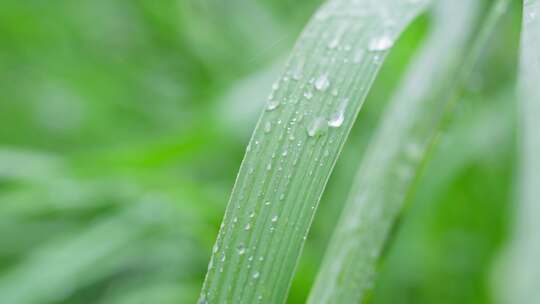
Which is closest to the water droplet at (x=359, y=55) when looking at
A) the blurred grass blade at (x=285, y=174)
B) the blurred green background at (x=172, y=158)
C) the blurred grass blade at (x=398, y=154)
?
the blurred grass blade at (x=285, y=174)

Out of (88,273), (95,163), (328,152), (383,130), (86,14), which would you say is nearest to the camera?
(328,152)

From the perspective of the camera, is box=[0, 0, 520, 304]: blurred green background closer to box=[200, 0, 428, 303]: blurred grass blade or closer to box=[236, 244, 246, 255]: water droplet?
box=[200, 0, 428, 303]: blurred grass blade

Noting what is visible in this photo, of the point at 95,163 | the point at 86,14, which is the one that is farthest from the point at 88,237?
the point at 86,14

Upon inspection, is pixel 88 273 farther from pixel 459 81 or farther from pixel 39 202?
pixel 459 81

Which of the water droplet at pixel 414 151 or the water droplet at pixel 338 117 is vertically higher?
the water droplet at pixel 414 151

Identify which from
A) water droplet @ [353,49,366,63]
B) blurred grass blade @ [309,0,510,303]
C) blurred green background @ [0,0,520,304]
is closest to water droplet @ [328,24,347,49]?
water droplet @ [353,49,366,63]

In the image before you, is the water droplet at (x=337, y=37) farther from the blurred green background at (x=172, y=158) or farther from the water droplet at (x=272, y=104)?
the blurred green background at (x=172, y=158)

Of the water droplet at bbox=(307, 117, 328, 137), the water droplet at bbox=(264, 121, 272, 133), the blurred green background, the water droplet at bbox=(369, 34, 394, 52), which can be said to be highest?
the blurred green background

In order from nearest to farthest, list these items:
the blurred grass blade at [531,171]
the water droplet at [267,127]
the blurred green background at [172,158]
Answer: the blurred grass blade at [531,171] → the water droplet at [267,127] → the blurred green background at [172,158]
